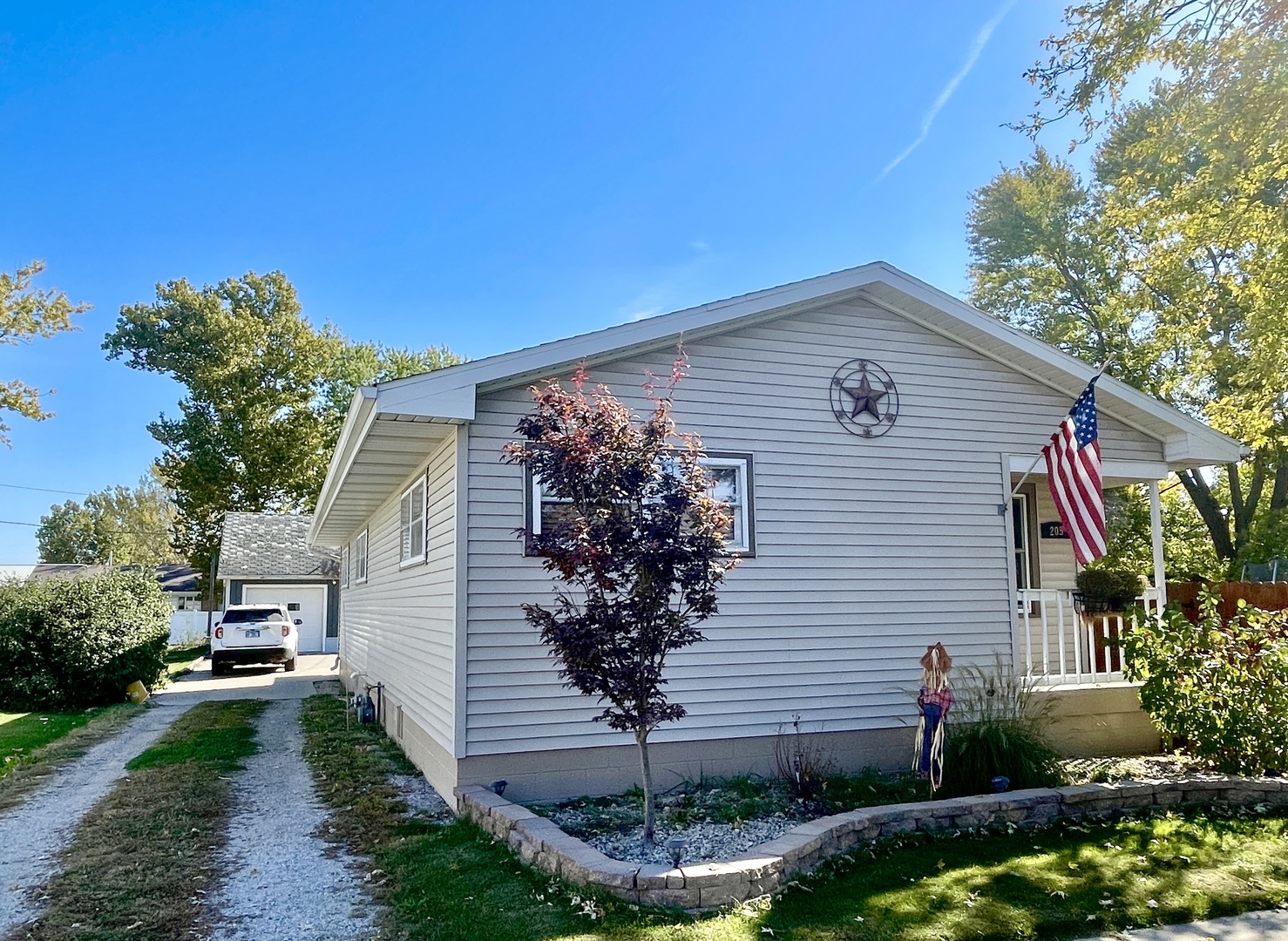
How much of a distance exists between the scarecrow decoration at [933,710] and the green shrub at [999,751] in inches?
5.7

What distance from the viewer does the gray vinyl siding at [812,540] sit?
6.97m

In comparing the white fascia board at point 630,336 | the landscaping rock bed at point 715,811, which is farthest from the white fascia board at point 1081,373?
the landscaping rock bed at point 715,811

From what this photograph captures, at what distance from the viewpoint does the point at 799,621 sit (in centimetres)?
781

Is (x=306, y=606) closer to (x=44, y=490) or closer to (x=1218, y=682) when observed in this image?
(x=1218, y=682)

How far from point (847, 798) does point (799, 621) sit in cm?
156

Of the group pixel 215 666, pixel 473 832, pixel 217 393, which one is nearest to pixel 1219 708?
pixel 473 832

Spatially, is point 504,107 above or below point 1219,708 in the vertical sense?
above

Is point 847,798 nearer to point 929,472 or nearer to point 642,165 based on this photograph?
point 929,472

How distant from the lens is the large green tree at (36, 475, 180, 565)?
2253 inches

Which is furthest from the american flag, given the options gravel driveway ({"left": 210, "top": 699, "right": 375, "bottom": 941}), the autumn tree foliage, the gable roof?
gravel driveway ({"left": 210, "top": 699, "right": 375, "bottom": 941})

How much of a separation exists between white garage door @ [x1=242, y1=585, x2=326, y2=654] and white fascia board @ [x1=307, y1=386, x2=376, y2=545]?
1921 centimetres

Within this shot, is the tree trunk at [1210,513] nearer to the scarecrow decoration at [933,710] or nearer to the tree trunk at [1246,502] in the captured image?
the tree trunk at [1246,502]

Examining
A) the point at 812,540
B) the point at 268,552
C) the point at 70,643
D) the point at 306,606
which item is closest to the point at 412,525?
the point at 812,540

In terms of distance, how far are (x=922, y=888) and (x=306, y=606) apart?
29.3 m
